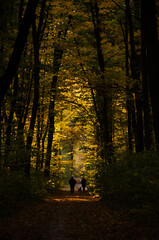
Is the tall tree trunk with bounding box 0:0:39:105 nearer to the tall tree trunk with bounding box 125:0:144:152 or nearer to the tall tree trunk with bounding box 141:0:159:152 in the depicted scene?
the tall tree trunk with bounding box 141:0:159:152

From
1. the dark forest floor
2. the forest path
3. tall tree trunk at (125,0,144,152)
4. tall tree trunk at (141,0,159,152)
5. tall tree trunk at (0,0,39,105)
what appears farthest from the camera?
tall tree trunk at (125,0,144,152)

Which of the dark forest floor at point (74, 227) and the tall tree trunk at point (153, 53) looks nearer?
the dark forest floor at point (74, 227)

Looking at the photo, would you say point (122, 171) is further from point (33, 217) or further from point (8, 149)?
point (8, 149)

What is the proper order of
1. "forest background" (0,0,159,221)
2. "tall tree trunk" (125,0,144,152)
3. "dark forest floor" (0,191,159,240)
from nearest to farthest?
"dark forest floor" (0,191,159,240) < "forest background" (0,0,159,221) < "tall tree trunk" (125,0,144,152)

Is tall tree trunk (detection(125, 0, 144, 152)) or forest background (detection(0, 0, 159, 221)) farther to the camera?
tall tree trunk (detection(125, 0, 144, 152))

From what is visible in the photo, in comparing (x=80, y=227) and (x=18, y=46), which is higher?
(x=18, y=46)

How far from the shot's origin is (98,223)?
23.3 feet

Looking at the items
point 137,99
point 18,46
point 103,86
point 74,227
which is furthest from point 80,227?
point 103,86

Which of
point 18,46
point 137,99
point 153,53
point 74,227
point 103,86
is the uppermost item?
point 103,86

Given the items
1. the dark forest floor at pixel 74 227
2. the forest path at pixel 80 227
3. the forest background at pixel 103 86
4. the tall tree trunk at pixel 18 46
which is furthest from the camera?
the tall tree trunk at pixel 18 46

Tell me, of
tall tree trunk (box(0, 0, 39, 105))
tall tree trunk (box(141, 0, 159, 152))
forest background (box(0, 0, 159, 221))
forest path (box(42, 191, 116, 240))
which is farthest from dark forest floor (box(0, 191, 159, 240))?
tall tree trunk (box(0, 0, 39, 105))

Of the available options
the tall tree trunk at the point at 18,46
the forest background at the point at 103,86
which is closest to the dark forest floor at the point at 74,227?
the forest background at the point at 103,86

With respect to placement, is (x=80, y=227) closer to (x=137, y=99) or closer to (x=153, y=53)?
(x=153, y=53)

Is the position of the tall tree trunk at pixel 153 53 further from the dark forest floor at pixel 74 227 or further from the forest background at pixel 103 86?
the dark forest floor at pixel 74 227
